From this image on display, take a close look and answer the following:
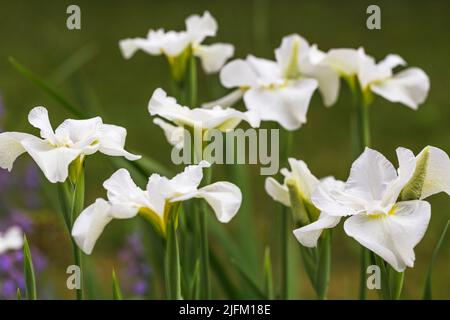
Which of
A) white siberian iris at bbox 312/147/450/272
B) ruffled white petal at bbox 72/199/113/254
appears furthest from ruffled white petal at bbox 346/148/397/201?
ruffled white petal at bbox 72/199/113/254

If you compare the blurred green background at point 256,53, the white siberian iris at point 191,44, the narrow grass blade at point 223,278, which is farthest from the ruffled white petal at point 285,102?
the blurred green background at point 256,53

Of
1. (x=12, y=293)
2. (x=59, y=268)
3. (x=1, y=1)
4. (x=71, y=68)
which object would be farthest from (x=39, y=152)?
(x=1, y=1)

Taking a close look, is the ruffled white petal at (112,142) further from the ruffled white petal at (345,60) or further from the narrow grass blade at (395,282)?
the ruffled white petal at (345,60)

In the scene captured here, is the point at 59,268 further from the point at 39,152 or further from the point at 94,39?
the point at 39,152

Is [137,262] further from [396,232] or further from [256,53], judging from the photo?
[256,53]

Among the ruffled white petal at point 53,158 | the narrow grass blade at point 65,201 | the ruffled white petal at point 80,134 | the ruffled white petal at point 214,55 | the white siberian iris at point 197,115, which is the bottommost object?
the narrow grass blade at point 65,201

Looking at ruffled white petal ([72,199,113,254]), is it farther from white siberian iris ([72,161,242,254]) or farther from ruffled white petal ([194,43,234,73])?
ruffled white petal ([194,43,234,73])

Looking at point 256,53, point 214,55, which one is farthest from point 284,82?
point 256,53
